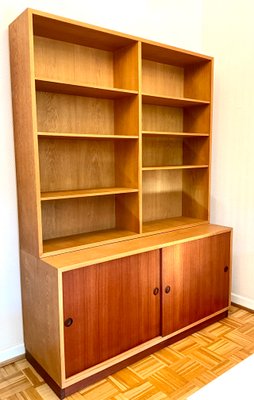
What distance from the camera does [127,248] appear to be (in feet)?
6.98

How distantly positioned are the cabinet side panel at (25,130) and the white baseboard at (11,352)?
708 millimetres

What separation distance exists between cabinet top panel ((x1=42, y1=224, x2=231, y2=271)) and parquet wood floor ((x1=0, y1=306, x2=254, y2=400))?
763 mm

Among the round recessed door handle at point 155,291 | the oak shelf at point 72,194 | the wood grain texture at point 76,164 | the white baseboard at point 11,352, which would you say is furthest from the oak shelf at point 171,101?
the white baseboard at point 11,352

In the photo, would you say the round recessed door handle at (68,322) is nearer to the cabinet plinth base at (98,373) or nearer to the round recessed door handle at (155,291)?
the cabinet plinth base at (98,373)

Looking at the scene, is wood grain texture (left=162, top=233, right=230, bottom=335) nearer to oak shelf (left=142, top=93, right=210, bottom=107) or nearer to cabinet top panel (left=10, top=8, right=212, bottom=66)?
oak shelf (left=142, top=93, right=210, bottom=107)

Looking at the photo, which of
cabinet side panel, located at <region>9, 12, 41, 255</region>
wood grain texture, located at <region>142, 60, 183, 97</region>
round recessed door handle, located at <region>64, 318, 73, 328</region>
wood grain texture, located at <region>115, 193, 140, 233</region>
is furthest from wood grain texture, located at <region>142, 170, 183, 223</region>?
round recessed door handle, located at <region>64, 318, 73, 328</region>

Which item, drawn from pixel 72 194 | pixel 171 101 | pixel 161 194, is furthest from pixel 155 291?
pixel 171 101

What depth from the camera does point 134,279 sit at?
2.11m

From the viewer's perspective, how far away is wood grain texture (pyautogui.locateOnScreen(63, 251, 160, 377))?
1.86 meters

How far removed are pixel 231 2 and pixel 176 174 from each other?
156cm

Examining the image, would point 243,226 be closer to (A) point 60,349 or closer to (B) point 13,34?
(A) point 60,349

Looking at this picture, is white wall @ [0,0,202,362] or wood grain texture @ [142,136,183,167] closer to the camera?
white wall @ [0,0,202,362]

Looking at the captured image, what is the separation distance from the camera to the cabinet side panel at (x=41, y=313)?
1835 mm

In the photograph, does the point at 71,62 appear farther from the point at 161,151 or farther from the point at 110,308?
the point at 110,308
